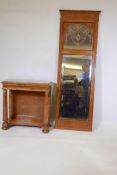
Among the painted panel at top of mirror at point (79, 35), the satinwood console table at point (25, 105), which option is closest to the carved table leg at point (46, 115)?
the satinwood console table at point (25, 105)

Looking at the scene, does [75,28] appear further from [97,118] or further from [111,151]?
[111,151]

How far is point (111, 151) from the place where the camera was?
3.08m

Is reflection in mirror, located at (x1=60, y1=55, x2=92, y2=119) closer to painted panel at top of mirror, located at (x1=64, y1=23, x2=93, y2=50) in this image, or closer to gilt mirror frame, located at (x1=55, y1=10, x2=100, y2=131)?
gilt mirror frame, located at (x1=55, y1=10, x2=100, y2=131)

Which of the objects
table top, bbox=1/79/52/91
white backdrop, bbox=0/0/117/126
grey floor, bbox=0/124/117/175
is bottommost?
grey floor, bbox=0/124/117/175

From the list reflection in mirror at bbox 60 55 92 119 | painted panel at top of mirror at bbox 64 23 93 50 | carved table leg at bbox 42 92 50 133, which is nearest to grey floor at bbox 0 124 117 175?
carved table leg at bbox 42 92 50 133

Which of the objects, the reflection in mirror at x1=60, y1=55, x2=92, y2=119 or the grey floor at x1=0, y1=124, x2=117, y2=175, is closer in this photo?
the grey floor at x1=0, y1=124, x2=117, y2=175

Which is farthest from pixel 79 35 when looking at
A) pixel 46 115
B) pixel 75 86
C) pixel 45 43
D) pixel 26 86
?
pixel 46 115

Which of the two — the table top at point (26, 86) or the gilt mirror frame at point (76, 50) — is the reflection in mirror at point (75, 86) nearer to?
the gilt mirror frame at point (76, 50)

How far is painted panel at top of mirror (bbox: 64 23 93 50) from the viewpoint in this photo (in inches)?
155

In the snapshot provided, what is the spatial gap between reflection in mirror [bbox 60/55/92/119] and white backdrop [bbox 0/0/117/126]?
0.83 feet

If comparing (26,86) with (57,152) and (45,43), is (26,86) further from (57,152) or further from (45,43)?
(57,152)

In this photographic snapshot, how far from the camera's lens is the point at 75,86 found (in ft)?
13.1

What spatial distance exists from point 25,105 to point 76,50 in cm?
123

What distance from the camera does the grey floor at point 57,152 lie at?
8.36 feet
